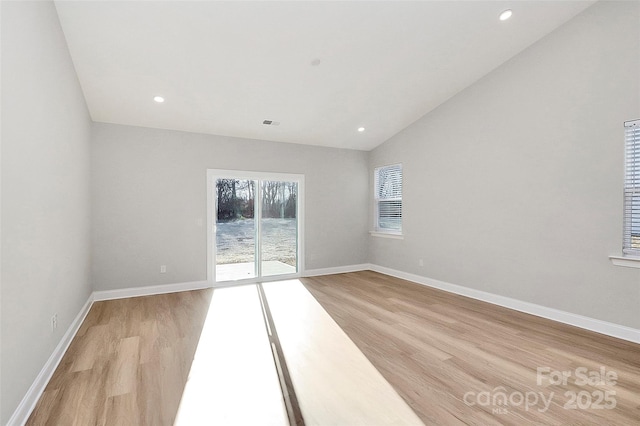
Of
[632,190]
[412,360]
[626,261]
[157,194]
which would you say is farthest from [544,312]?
[157,194]

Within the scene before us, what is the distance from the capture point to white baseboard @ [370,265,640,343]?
2.84 m

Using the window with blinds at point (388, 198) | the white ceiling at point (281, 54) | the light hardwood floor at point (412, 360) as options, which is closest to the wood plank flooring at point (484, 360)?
the light hardwood floor at point (412, 360)

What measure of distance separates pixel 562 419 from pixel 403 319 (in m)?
1.69

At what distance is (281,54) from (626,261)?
4.04 m

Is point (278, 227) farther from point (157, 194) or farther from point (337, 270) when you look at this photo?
point (157, 194)

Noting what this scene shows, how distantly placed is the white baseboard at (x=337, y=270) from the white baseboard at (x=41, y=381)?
3484mm

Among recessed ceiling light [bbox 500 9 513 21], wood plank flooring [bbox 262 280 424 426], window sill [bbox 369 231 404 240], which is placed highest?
recessed ceiling light [bbox 500 9 513 21]

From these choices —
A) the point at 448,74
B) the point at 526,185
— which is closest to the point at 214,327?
the point at 526,185

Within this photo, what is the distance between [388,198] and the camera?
5848 mm

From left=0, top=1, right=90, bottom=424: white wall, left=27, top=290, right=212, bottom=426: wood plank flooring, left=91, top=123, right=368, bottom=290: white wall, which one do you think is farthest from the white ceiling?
left=27, top=290, right=212, bottom=426: wood plank flooring

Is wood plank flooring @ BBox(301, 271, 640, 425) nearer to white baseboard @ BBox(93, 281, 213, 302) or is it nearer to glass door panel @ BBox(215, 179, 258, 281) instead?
glass door panel @ BBox(215, 179, 258, 281)

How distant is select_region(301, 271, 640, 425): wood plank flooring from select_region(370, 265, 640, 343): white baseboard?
0.10 m

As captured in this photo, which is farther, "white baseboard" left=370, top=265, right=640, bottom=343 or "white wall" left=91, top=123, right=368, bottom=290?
"white wall" left=91, top=123, right=368, bottom=290

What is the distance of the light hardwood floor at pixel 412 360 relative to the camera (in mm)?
1815
